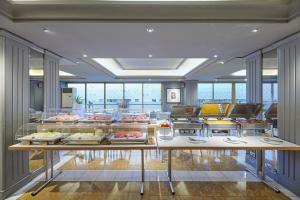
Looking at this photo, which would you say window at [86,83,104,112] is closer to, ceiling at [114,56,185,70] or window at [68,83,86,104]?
window at [68,83,86,104]

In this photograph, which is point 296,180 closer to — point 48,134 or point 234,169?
point 234,169

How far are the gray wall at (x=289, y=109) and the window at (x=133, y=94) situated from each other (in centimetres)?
873

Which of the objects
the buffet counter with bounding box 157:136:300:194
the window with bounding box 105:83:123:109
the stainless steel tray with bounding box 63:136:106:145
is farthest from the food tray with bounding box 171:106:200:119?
the window with bounding box 105:83:123:109

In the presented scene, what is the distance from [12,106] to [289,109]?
14.3 ft

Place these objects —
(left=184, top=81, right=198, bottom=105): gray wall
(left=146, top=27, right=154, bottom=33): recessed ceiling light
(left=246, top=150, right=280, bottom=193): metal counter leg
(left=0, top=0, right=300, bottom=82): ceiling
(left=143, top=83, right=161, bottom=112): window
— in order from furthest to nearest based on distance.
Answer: (left=143, top=83, right=161, bottom=112): window → (left=184, top=81, right=198, bottom=105): gray wall → (left=246, top=150, right=280, bottom=193): metal counter leg → (left=146, top=27, right=154, bottom=33): recessed ceiling light → (left=0, top=0, right=300, bottom=82): ceiling

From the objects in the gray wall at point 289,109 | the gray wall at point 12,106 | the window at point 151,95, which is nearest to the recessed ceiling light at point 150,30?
the gray wall at point 12,106

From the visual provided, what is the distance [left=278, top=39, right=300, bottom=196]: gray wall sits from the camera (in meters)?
3.16

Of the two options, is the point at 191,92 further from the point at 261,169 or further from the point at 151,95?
the point at 261,169

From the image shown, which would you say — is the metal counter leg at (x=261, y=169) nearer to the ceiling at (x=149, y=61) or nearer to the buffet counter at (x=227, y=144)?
the buffet counter at (x=227, y=144)

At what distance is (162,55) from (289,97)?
8.26ft

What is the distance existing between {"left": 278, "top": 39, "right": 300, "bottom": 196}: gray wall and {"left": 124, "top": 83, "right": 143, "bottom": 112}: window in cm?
873

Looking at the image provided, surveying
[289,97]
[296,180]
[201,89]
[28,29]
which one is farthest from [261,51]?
[201,89]

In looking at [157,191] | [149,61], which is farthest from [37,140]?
[149,61]

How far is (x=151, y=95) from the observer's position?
11.8 meters
